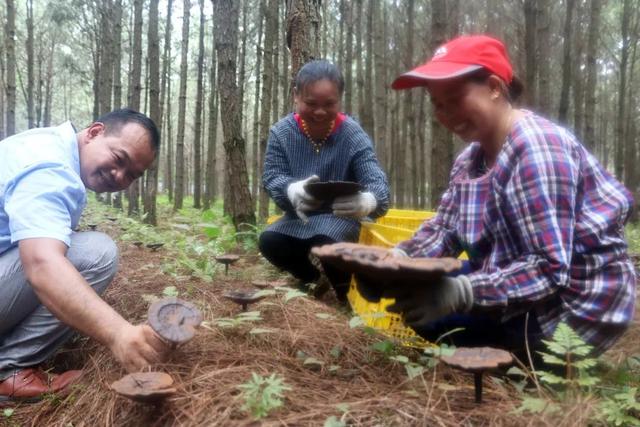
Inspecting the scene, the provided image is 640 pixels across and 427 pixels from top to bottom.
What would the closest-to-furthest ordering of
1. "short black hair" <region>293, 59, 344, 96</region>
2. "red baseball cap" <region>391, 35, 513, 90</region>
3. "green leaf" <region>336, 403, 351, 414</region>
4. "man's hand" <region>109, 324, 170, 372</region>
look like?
"green leaf" <region>336, 403, 351, 414</region>, "man's hand" <region>109, 324, 170, 372</region>, "red baseball cap" <region>391, 35, 513, 90</region>, "short black hair" <region>293, 59, 344, 96</region>

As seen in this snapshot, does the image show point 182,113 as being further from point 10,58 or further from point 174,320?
point 174,320

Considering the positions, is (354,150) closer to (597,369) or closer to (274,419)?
(597,369)

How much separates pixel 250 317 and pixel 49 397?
3.02 ft

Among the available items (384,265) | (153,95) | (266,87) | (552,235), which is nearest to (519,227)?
(552,235)

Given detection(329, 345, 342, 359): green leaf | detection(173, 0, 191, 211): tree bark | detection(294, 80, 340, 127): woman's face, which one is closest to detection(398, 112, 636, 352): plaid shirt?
detection(329, 345, 342, 359): green leaf

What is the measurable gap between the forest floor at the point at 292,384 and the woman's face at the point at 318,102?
1364 millimetres

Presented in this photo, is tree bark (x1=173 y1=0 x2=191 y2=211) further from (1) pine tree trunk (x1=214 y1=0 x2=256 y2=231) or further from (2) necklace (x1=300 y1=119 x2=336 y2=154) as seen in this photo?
(2) necklace (x1=300 y1=119 x2=336 y2=154)

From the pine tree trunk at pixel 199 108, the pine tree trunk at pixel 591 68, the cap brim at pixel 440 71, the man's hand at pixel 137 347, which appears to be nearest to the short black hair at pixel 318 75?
the cap brim at pixel 440 71

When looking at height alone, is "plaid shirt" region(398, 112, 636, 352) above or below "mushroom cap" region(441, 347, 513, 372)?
above

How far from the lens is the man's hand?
1878 millimetres

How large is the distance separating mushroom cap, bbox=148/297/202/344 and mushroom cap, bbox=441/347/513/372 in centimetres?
90

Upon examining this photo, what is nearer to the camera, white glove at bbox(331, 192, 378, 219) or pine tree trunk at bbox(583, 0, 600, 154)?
white glove at bbox(331, 192, 378, 219)

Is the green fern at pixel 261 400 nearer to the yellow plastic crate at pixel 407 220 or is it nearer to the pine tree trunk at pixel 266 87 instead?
the yellow plastic crate at pixel 407 220

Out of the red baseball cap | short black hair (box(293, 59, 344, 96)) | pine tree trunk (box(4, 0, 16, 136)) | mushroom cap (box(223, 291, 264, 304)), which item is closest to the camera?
the red baseball cap
